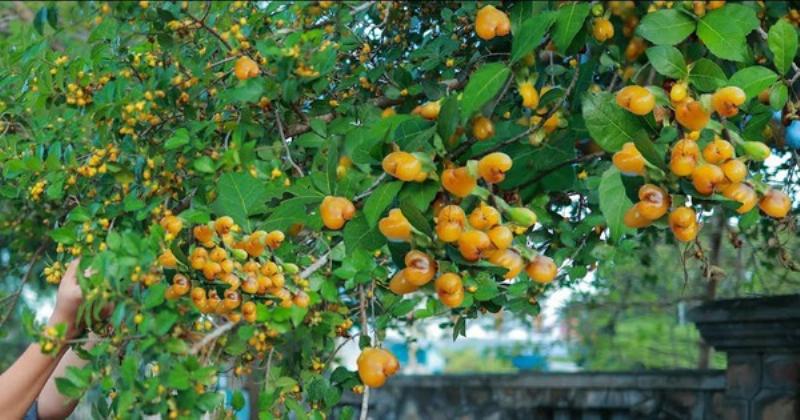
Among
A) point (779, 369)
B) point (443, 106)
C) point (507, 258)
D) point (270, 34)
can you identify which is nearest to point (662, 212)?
point (507, 258)

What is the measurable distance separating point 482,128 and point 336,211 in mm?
239

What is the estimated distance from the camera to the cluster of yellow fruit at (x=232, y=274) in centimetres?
156

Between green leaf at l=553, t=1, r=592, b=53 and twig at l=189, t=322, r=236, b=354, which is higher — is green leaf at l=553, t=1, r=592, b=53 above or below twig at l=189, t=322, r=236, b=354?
above

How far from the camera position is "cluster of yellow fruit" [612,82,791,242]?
1.42 meters

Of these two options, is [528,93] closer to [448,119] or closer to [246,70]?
[448,119]

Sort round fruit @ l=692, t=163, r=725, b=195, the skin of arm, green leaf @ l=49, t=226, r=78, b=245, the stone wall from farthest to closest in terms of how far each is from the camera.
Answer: the stone wall, the skin of arm, green leaf @ l=49, t=226, r=78, b=245, round fruit @ l=692, t=163, r=725, b=195

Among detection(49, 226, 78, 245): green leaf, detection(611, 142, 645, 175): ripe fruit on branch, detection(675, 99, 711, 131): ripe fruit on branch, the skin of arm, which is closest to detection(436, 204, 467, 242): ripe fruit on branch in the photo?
detection(611, 142, 645, 175): ripe fruit on branch

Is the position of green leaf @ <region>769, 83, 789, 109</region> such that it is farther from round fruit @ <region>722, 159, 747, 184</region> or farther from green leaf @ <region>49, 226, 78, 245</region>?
green leaf @ <region>49, 226, 78, 245</region>

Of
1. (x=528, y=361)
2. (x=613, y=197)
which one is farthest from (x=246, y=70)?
(x=528, y=361)

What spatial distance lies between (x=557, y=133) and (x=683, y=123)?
0.75 ft

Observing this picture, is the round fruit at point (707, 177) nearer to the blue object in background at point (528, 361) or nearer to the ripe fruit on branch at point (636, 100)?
the ripe fruit on branch at point (636, 100)

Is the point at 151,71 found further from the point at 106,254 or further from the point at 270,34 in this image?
the point at 106,254

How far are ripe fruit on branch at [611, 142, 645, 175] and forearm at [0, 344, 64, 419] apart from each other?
1.44m

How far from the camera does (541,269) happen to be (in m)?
1.54
